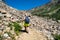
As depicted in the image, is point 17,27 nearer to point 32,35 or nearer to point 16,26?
point 16,26

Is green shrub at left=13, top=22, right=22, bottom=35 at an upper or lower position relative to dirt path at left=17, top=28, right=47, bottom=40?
upper

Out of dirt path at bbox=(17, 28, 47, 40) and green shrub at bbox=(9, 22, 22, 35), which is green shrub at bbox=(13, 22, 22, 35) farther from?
dirt path at bbox=(17, 28, 47, 40)

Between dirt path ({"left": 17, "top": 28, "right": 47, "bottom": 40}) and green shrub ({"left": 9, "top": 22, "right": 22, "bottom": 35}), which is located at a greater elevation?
green shrub ({"left": 9, "top": 22, "right": 22, "bottom": 35})

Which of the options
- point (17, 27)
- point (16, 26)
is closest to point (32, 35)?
point (17, 27)

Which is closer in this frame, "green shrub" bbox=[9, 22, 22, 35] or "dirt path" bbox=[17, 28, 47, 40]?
"dirt path" bbox=[17, 28, 47, 40]

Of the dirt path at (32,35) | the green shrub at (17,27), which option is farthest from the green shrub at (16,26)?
the dirt path at (32,35)

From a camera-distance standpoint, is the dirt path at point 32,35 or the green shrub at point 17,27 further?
the green shrub at point 17,27

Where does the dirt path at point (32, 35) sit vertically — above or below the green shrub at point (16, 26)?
below

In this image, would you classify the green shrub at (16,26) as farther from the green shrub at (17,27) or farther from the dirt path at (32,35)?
the dirt path at (32,35)

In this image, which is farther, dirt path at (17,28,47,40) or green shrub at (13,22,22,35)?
green shrub at (13,22,22,35)

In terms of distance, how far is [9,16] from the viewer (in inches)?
1024

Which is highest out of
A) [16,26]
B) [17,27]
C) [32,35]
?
[16,26]

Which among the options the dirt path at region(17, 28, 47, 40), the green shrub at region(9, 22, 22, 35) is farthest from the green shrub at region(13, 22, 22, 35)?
the dirt path at region(17, 28, 47, 40)

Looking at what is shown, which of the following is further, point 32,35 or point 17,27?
point 32,35
